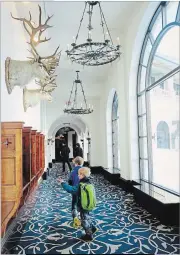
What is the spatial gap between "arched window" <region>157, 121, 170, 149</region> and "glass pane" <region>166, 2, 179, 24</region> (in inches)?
96.4

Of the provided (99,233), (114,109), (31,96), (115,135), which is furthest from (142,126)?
(115,135)

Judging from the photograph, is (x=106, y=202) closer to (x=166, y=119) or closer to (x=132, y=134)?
(x=132, y=134)

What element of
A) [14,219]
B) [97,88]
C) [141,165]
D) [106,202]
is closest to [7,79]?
[14,219]

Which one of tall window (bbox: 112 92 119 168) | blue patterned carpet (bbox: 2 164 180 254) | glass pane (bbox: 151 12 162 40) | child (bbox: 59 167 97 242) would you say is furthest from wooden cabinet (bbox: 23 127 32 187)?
tall window (bbox: 112 92 119 168)

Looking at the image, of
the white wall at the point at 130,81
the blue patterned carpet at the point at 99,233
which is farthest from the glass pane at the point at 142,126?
the blue patterned carpet at the point at 99,233

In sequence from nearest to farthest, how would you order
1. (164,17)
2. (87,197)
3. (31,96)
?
(87,197)
(164,17)
(31,96)

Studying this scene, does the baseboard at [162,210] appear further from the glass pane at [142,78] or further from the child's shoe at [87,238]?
the glass pane at [142,78]

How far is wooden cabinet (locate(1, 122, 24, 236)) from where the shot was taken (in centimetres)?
356

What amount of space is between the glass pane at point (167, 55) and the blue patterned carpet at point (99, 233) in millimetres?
3370

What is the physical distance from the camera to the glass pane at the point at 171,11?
17.0ft

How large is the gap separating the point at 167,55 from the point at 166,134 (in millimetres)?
1923

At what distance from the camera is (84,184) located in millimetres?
3988

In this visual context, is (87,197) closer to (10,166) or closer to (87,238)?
(87,238)

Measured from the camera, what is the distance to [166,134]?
19.8 ft
